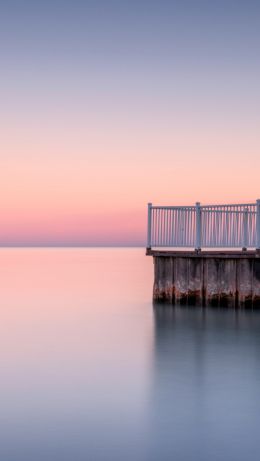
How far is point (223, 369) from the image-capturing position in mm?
13750

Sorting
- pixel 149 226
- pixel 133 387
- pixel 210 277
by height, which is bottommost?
pixel 133 387

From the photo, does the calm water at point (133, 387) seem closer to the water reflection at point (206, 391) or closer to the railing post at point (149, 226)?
the water reflection at point (206, 391)

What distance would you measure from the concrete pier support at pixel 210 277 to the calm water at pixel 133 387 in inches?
27.0

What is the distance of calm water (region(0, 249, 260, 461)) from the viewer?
27.7 feet

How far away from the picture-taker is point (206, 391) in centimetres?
1141

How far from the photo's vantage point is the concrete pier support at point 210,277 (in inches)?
899

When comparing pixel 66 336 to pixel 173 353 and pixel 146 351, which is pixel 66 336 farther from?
pixel 173 353

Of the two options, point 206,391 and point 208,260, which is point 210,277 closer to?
point 208,260

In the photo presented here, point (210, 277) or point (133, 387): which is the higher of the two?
point (210, 277)

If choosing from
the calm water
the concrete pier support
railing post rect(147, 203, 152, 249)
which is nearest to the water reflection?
the calm water

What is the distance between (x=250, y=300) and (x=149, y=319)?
371cm

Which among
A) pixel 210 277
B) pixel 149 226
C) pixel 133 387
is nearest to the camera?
pixel 133 387

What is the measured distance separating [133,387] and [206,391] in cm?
144

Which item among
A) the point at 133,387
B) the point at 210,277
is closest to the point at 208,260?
the point at 210,277
